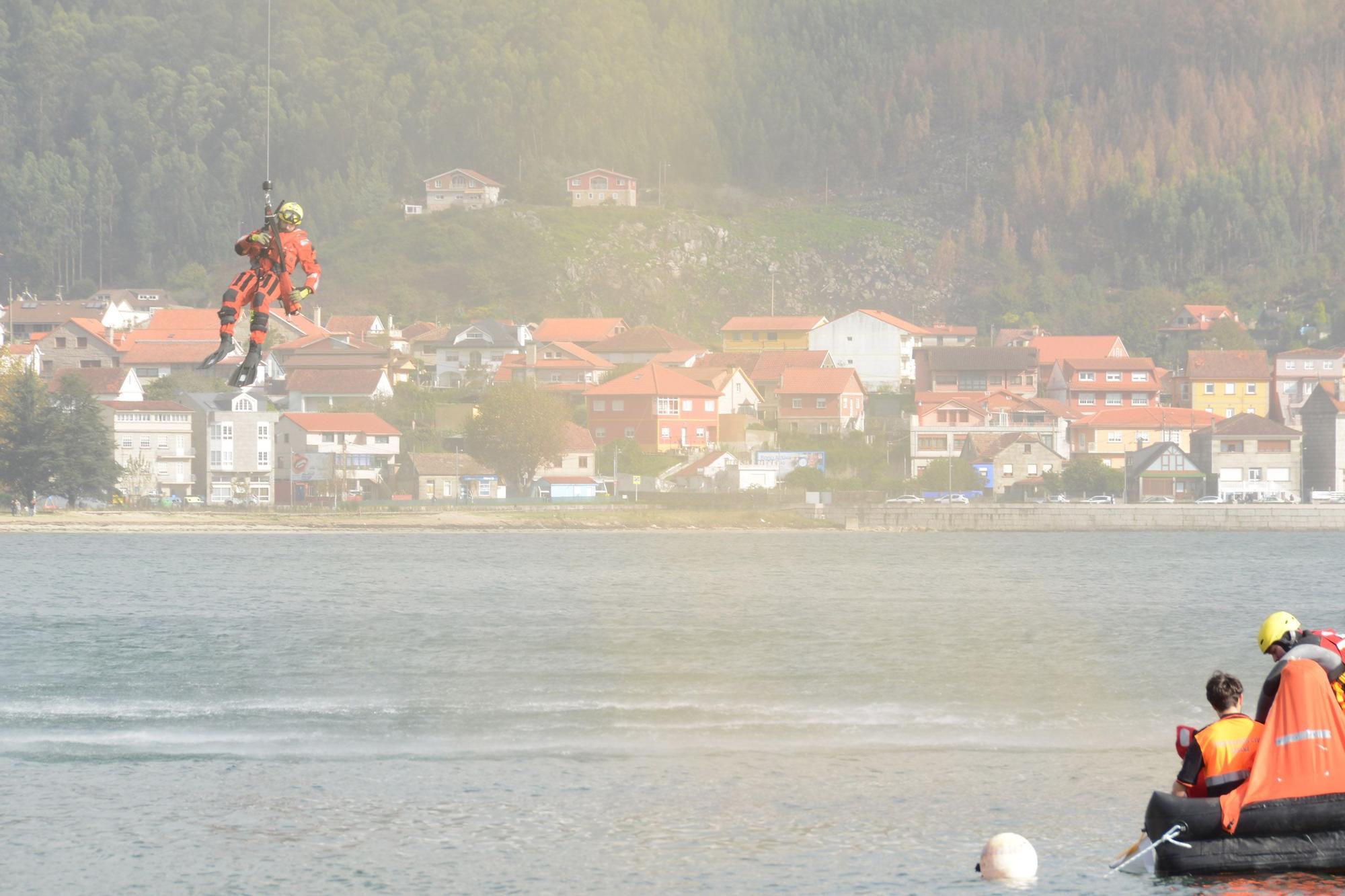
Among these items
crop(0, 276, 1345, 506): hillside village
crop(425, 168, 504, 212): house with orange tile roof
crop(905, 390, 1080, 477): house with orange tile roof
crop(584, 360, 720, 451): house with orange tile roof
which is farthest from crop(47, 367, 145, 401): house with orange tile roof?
crop(425, 168, 504, 212): house with orange tile roof

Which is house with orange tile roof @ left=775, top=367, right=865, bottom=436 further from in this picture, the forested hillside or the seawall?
the forested hillside

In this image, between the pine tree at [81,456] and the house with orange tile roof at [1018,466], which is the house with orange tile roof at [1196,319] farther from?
the pine tree at [81,456]

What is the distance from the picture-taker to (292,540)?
80.3 meters

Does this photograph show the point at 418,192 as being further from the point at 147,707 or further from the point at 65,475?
the point at 147,707

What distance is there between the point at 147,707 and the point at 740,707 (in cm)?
852

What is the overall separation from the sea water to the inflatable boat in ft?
1.38

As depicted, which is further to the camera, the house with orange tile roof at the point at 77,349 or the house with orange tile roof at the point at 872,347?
the house with orange tile roof at the point at 872,347

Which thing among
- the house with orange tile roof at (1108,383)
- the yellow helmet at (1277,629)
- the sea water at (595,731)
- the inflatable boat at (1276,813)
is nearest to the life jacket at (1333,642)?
the yellow helmet at (1277,629)

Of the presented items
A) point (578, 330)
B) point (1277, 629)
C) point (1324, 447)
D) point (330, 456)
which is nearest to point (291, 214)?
point (1277, 629)

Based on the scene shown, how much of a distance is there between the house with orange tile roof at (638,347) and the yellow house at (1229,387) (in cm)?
3434

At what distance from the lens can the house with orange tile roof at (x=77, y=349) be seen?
11000 cm

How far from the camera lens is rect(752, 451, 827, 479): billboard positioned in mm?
86812

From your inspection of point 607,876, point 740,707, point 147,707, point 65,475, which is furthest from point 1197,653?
point 65,475

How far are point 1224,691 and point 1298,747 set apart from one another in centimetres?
115
